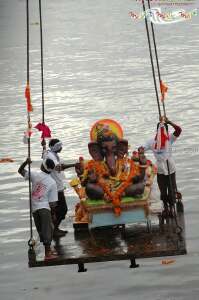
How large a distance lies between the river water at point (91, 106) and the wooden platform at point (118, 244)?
27.7 inches

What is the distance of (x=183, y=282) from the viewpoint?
50.2ft

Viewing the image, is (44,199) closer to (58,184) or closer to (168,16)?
(58,184)

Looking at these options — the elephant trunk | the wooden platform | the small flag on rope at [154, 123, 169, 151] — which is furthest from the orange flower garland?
the small flag on rope at [154, 123, 169, 151]

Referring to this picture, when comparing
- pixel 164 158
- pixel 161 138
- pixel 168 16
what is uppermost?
pixel 168 16

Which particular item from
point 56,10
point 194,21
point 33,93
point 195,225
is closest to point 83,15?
point 56,10

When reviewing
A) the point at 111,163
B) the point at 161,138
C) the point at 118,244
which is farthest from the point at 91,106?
the point at 118,244

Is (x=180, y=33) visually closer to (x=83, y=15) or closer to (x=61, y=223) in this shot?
(x=83, y=15)

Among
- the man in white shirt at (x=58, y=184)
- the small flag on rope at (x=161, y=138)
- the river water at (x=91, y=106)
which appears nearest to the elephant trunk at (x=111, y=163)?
the man in white shirt at (x=58, y=184)

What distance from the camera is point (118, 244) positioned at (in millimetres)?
14883

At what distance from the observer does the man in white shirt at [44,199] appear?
48.5 feet

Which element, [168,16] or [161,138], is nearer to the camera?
[161,138]

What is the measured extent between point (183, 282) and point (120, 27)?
39661 millimetres

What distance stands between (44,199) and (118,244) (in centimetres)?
134

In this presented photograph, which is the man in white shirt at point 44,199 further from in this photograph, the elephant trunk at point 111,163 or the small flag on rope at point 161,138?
the small flag on rope at point 161,138
